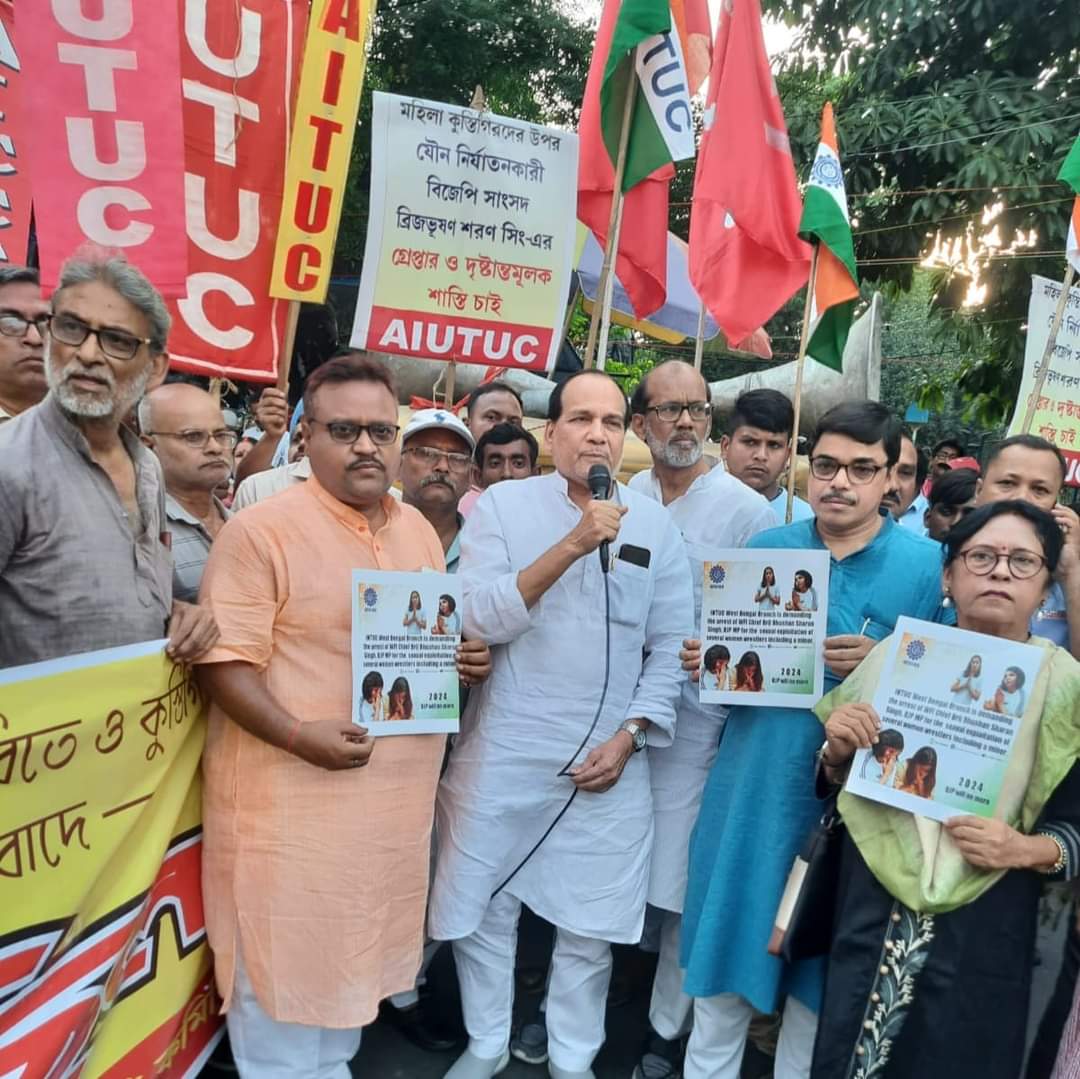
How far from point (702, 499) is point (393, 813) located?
1573 mm

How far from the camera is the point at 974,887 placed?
216 cm

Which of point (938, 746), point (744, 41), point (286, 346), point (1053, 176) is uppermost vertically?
point (1053, 176)

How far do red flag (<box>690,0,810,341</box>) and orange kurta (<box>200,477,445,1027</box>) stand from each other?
2968 millimetres

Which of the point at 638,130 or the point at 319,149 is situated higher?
the point at 638,130

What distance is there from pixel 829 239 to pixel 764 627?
2343 millimetres

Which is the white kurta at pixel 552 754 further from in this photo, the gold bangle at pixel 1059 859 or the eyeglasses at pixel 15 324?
the eyeglasses at pixel 15 324

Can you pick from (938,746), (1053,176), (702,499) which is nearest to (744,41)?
(702,499)

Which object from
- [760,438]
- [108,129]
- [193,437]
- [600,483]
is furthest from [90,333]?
[760,438]

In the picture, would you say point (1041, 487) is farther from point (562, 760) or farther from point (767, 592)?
point (562, 760)

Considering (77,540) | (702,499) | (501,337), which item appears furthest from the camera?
(501,337)

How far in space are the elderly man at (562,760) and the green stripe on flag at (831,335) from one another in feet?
6.04

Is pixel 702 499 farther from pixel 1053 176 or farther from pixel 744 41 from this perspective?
pixel 1053 176

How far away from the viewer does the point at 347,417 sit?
243 centimetres

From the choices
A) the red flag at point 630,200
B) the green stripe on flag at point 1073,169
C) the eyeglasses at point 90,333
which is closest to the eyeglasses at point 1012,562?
the eyeglasses at point 90,333
